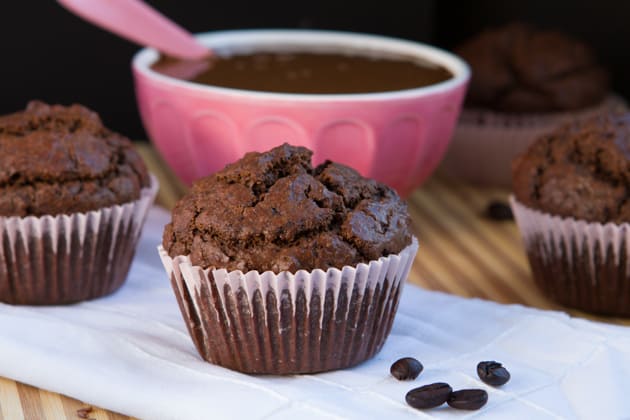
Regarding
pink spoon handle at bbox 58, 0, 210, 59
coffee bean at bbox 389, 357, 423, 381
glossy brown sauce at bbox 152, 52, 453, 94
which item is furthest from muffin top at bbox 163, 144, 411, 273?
pink spoon handle at bbox 58, 0, 210, 59

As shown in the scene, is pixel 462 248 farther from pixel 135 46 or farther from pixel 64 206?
pixel 135 46

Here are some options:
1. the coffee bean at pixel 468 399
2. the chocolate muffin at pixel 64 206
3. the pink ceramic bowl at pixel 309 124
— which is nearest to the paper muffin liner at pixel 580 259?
the pink ceramic bowl at pixel 309 124

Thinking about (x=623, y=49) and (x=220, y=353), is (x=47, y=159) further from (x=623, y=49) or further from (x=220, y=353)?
(x=623, y=49)

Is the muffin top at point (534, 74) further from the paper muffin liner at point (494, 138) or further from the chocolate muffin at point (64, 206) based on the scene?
the chocolate muffin at point (64, 206)

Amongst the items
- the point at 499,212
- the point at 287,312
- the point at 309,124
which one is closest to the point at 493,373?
the point at 287,312

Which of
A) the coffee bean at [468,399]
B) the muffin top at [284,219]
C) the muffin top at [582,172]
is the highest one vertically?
the muffin top at [284,219]
